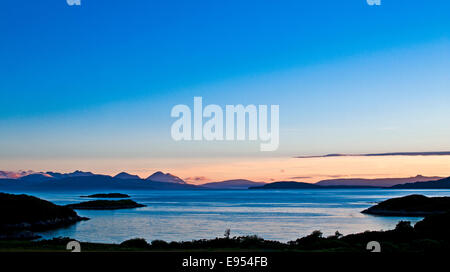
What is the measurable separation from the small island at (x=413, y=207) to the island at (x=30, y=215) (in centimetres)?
10278

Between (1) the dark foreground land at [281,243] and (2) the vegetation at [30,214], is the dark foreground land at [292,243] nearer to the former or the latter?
(1) the dark foreground land at [281,243]

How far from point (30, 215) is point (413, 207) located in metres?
125

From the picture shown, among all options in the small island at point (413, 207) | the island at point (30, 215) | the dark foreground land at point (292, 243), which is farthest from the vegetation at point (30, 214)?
the small island at point (413, 207)

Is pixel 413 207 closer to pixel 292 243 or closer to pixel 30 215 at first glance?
pixel 292 243

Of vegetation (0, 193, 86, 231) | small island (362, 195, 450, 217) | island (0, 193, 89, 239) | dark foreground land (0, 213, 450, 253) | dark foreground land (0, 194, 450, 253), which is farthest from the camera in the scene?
small island (362, 195, 450, 217)

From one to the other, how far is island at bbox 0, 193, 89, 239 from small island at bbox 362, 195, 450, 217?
103 metres

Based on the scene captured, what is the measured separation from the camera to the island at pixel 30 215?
10312 cm

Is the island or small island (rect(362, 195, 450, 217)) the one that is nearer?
the island

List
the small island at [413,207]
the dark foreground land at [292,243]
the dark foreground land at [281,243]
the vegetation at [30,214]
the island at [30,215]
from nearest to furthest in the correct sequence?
the dark foreground land at [281,243], the dark foreground land at [292,243], the island at [30,215], the vegetation at [30,214], the small island at [413,207]

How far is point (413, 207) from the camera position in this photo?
463 feet

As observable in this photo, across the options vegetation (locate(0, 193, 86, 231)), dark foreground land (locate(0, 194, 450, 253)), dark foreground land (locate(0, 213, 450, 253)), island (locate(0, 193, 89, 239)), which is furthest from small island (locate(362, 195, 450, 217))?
vegetation (locate(0, 193, 86, 231))

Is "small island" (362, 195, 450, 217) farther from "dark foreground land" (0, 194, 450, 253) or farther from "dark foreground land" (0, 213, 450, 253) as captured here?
"dark foreground land" (0, 213, 450, 253)

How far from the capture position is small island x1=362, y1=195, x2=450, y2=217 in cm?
13512
